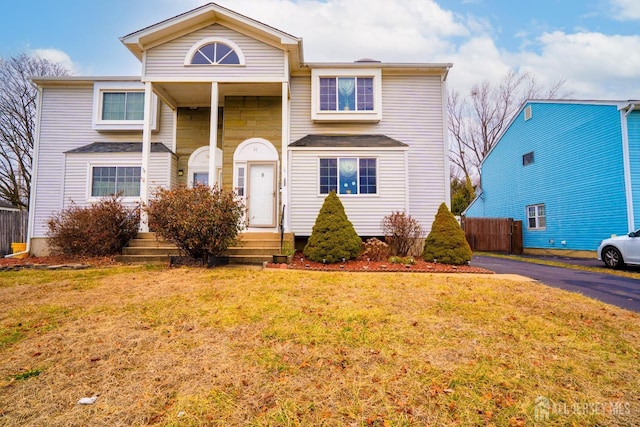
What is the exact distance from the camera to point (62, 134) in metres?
11.9

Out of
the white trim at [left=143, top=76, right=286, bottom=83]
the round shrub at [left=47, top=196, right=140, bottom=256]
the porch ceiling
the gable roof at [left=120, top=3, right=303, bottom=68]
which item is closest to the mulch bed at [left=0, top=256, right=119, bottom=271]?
the round shrub at [left=47, top=196, right=140, bottom=256]

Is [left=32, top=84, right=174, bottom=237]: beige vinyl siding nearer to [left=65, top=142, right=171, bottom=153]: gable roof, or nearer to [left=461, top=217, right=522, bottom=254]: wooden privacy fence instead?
[left=65, top=142, right=171, bottom=153]: gable roof

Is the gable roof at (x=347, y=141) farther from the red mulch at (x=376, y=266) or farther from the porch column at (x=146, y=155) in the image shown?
the porch column at (x=146, y=155)

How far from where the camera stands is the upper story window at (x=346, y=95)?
11102 millimetres

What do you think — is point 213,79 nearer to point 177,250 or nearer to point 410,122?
point 177,250

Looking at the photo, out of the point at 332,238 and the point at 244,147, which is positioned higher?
the point at 244,147

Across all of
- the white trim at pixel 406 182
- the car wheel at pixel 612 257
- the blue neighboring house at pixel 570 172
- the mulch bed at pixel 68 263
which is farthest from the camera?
the blue neighboring house at pixel 570 172

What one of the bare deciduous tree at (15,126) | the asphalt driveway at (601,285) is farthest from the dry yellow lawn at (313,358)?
the bare deciduous tree at (15,126)

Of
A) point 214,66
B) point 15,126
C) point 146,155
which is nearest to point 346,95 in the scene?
point 214,66

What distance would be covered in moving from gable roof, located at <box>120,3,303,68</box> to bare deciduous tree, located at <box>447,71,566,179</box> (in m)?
24.1

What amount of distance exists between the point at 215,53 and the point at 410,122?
7.00m

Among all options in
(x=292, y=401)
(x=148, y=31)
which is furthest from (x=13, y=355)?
(x=148, y=31)

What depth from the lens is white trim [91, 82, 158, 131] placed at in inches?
463

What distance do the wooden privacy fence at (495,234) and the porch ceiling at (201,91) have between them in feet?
43.8
